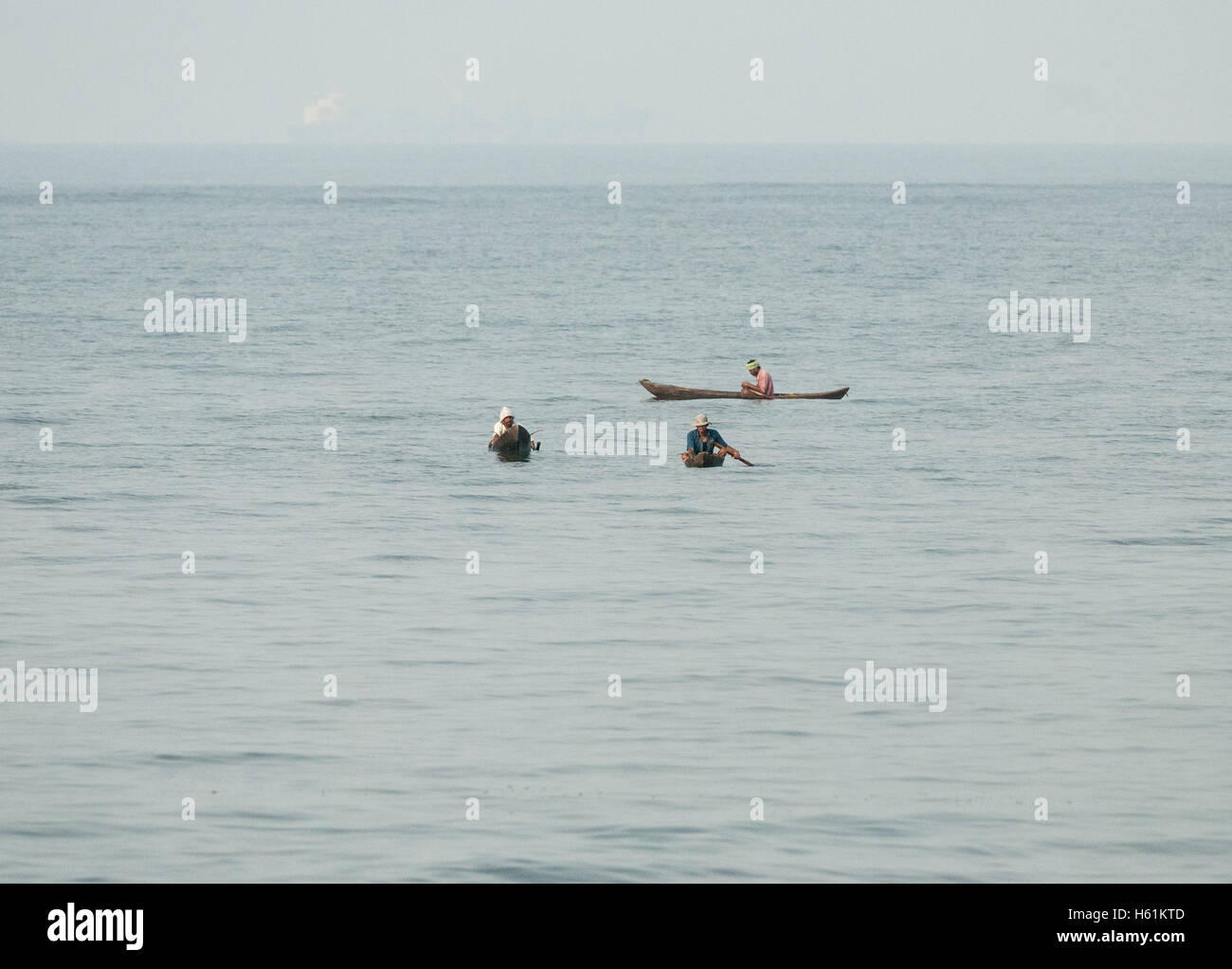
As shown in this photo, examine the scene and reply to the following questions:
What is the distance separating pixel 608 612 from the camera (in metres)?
27.5

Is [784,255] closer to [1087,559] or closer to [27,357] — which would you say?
[27,357]

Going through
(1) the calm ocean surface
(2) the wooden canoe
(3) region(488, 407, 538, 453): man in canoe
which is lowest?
(1) the calm ocean surface

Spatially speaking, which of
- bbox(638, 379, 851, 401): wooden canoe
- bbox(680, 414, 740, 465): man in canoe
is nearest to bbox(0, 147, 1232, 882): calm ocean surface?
bbox(638, 379, 851, 401): wooden canoe

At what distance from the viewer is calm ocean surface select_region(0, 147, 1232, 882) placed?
18406 mm

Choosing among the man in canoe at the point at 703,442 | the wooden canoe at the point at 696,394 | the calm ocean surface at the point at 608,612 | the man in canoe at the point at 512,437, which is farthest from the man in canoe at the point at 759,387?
the man in canoe at the point at 512,437

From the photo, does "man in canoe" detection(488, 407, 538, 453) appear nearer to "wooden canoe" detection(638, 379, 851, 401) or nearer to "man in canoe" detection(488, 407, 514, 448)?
"man in canoe" detection(488, 407, 514, 448)

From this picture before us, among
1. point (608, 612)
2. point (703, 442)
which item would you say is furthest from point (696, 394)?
point (608, 612)

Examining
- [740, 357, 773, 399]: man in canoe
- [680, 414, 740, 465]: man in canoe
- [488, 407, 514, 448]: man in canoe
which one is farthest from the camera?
[740, 357, 773, 399]: man in canoe

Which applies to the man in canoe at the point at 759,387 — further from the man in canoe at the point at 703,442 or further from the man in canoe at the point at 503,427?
the man in canoe at the point at 503,427

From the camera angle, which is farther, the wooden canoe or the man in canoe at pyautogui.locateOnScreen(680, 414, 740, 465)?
the wooden canoe

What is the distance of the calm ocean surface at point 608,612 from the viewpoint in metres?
18.4

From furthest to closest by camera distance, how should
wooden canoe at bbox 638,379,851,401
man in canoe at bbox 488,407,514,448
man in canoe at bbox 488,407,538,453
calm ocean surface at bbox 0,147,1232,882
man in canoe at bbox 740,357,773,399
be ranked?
wooden canoe at bbox 638,379,851,401, man in canoe at bbox 740,357,773,399, man in canoe at bbox 488,407,538,453, man in canoe at bbox 488,407,514,448, calm ocean surface at bbox 0,147,1232,882

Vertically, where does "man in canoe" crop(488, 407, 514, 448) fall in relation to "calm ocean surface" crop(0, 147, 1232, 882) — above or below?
above
